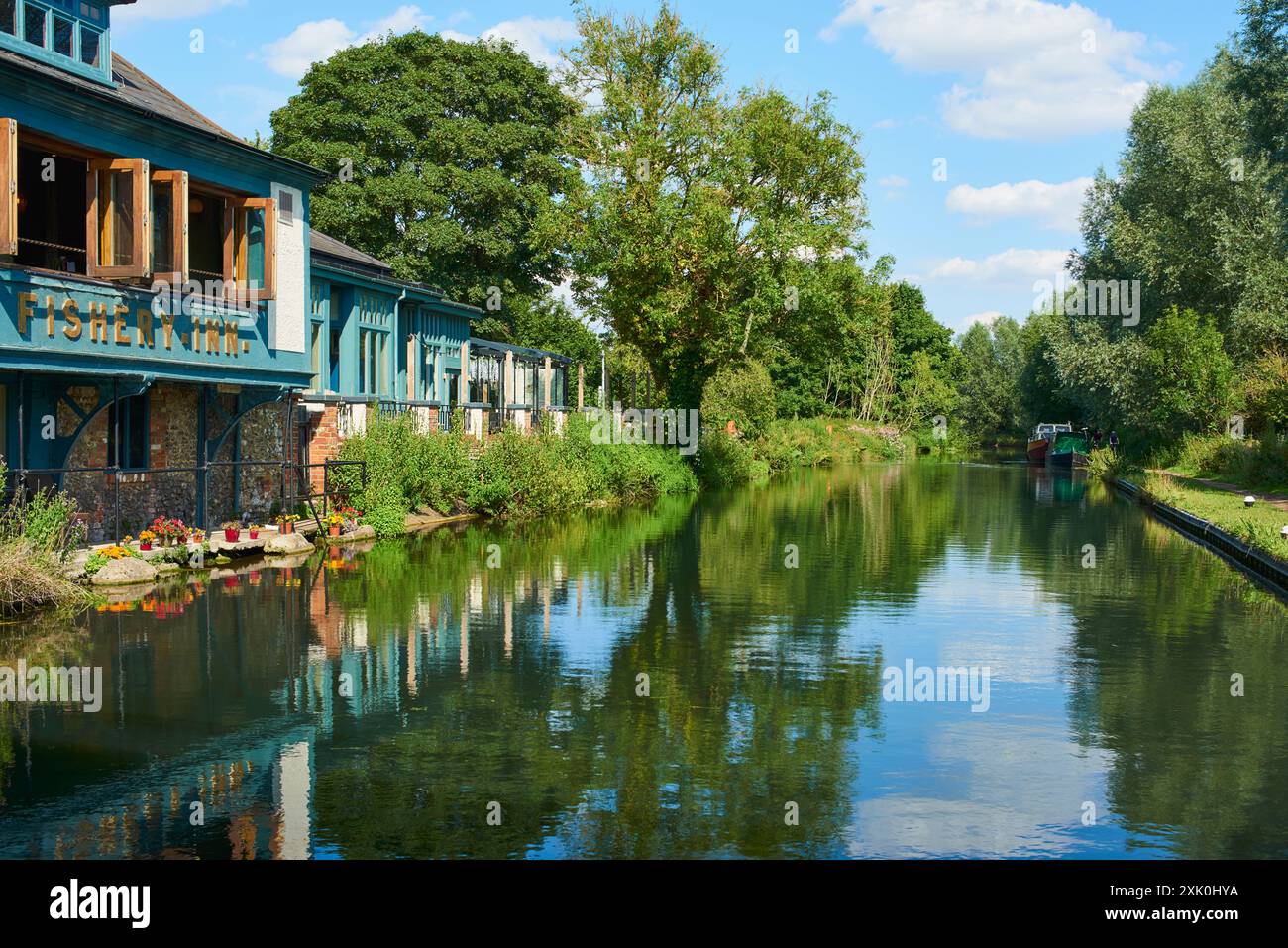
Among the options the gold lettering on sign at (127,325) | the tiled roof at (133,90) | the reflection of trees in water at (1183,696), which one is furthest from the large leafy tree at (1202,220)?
the gold lettering on sign at (127,325)

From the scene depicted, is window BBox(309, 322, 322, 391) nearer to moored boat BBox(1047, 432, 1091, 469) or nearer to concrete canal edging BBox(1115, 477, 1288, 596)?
concrete canal edging BBox(1115, 477, 1288, 596)

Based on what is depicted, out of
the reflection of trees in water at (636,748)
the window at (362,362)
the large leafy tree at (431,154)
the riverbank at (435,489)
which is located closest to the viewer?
the reflection of trees in water at (636,748)

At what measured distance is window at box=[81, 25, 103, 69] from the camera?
72.9 feet

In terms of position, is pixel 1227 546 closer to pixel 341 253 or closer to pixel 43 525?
pixel 43 525

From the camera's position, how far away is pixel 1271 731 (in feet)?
34.9

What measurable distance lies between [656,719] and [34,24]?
1745 centimetres

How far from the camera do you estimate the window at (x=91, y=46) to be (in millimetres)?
22234

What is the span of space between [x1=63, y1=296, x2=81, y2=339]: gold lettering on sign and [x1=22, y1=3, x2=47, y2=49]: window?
5.28 meters

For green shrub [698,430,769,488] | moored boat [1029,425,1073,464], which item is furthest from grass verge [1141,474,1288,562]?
moored boat [1029,425,1073,464]

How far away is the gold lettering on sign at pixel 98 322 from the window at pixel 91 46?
5.55 meters

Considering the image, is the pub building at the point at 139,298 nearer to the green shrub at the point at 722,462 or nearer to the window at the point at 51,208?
the window at the point at 51,208
